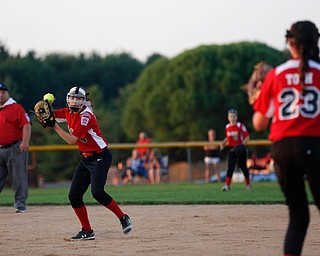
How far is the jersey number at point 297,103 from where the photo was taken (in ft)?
22.6

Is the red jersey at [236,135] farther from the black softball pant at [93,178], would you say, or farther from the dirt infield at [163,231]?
the black softball pant at [93,178]

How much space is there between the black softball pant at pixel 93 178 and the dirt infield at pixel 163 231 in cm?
54

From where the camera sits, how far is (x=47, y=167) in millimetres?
43312

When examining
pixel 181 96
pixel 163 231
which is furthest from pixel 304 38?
pixel 181 96

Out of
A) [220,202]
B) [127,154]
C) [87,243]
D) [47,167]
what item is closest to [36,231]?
[87,243]

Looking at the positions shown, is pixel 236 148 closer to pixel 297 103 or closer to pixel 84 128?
pixel 84 128

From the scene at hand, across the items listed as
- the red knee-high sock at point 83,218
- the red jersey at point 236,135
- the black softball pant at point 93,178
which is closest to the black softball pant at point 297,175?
the black softball pant at point 93,178

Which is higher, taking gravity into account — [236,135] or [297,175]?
[297,175]

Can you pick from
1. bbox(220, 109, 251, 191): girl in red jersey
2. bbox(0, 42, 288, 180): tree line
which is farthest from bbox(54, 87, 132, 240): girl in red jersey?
bbox(0, 42, 288, 180): tree line

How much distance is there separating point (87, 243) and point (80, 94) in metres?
1.82

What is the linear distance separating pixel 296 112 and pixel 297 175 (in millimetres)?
512

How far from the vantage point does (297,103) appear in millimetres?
6895

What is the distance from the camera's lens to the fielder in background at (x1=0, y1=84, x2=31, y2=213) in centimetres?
1492

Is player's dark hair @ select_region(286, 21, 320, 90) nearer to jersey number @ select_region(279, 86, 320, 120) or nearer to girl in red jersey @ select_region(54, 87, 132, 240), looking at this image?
jersey number @ select_region(279, 86, 320, 120)
